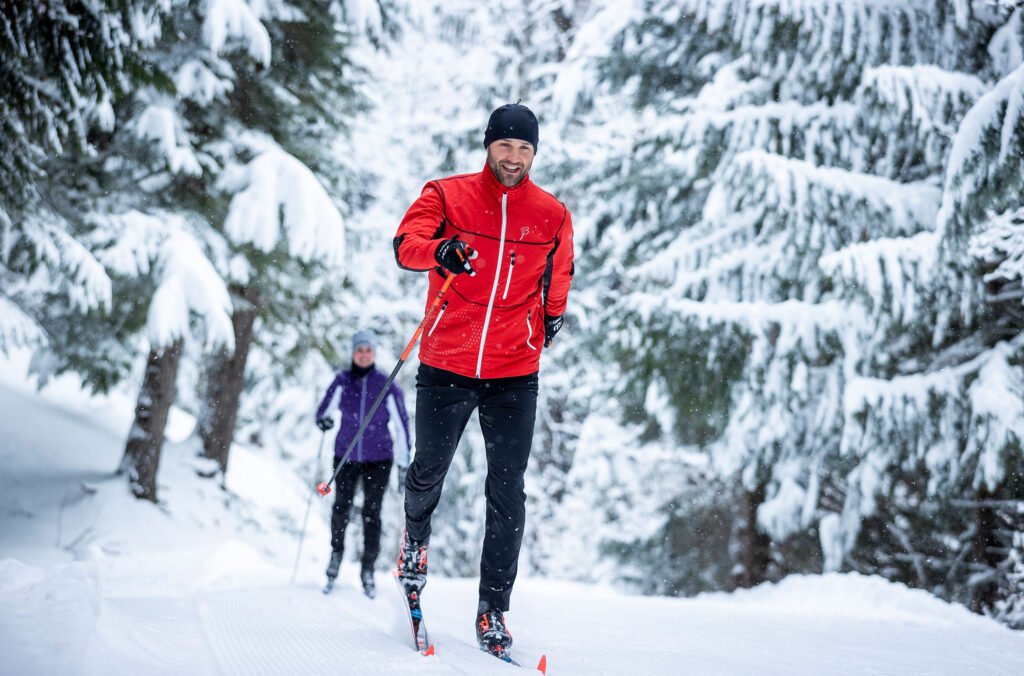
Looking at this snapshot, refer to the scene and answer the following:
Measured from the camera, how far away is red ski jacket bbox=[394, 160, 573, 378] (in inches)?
122

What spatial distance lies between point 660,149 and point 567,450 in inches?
345

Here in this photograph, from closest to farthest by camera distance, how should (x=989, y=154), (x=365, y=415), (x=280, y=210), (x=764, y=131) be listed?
(x=989, y=154), (x=365, y=415), (x=280, y=210), (x=764, y=131)

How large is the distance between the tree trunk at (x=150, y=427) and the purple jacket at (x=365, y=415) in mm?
3307

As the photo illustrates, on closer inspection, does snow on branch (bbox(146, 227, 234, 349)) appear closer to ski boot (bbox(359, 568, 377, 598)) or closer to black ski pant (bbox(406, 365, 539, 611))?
ski boot (bbox(359, 568, 377, 598))

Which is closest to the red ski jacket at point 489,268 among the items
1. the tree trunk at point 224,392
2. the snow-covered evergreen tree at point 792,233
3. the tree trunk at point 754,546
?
the snow-covered evergreen tree at point 792,233

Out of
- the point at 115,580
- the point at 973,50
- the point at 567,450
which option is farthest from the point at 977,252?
the point at 567,450

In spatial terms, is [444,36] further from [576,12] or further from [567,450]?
[567,450]

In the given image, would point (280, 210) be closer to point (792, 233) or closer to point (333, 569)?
point (333, 569)

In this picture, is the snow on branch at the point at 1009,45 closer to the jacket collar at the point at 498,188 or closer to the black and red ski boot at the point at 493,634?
the jacket collar at the point at 498,188

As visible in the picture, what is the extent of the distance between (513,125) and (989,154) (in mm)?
3614

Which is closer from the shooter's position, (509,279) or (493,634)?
(493,634)

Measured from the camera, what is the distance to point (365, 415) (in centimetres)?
600

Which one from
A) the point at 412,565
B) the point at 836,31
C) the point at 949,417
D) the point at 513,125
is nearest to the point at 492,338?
the point at 513,125

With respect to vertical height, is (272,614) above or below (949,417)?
below
